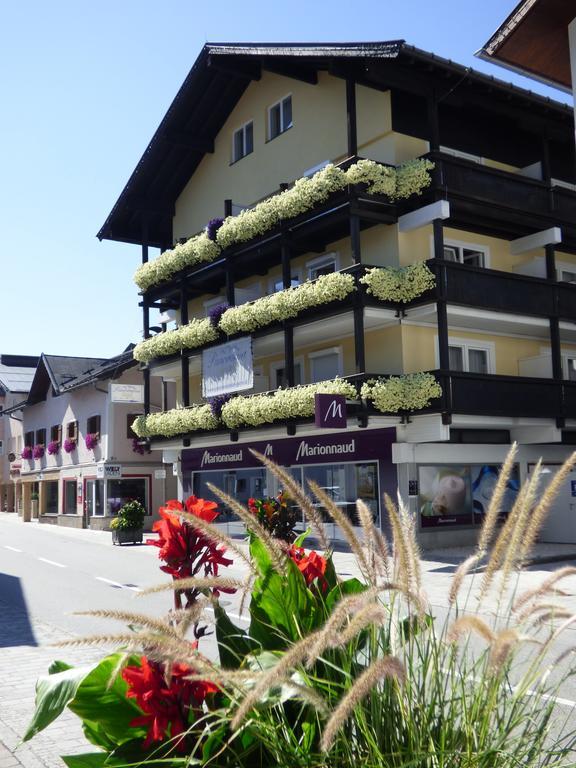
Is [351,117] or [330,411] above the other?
[351,117]

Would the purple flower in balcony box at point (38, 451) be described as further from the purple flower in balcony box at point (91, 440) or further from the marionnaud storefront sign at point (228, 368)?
the marionnaud storefront sign at point (228, 368)

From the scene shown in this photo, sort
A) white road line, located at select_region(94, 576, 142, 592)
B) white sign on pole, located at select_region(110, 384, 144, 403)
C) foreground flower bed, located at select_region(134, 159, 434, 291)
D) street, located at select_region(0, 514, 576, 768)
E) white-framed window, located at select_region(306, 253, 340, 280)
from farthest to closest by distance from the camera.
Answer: white sign on pole, located at select_region(110, 384, 144, 403) < white-framed window, located at select_region(306, 253, 340, 280) < foreground flower bed, located at select_region(134, 159, 434, 291) < white road line, located at select_region(94, 576, 142, 592) < street, located at select_region(0, 514, 576, 768)

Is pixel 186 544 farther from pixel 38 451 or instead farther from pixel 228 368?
pixel 38 451

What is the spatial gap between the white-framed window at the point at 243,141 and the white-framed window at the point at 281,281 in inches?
186

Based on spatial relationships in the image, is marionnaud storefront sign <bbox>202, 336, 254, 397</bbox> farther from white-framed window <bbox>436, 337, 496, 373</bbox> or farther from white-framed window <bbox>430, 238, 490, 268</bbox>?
white-framed window <bbox>430, 238, 490, 268</bbox>

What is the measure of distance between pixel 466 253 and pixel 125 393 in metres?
16.4

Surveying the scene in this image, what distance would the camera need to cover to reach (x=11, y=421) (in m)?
60.2

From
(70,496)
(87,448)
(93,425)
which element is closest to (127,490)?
(87,448)

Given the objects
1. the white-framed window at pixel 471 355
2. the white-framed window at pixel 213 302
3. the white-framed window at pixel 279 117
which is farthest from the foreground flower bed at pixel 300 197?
the white-framed window at pixel 471 355

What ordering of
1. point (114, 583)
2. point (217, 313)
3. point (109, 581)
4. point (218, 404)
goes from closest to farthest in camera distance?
point (114, 583), point (109, 581), point (218, 404), point (217, 313)

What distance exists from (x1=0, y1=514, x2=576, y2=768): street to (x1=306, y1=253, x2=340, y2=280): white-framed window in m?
8.48

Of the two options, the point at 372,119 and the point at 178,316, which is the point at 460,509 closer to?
the point at 372,119

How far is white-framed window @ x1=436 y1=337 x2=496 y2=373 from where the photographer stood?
23438 mm

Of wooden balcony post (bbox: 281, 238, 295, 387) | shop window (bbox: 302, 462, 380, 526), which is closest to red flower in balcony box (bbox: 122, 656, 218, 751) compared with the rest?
shop window (bbox: 302, 462, 380, 526)
